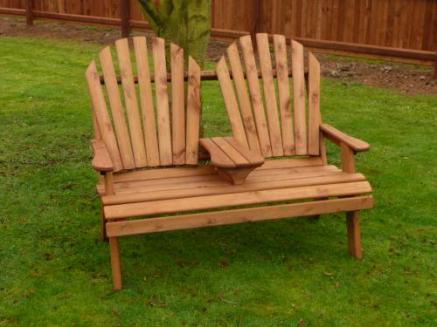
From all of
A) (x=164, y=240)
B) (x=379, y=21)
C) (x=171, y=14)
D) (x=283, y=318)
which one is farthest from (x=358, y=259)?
(x=379, y=21)

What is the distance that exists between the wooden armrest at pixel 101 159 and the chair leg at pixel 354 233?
1.48 metres

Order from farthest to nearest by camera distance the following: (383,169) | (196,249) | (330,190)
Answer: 1. (383,169)
2. (196,249)
3. (330,190)

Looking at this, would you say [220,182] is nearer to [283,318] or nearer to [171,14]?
[283,318]

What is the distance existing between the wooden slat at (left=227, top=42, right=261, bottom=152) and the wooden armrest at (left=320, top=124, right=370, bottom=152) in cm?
46

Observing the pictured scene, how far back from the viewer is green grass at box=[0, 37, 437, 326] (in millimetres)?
3510

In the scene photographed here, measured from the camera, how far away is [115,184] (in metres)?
4.00

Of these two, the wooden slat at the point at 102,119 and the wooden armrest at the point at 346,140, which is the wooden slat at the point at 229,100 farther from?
the wooden slat at the point at 102,119

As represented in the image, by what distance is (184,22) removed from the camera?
5168 mm

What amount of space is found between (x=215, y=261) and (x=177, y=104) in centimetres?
104

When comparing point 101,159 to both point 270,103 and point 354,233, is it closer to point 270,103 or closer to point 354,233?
point 270,103

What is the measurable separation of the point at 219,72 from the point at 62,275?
1616 millimetres

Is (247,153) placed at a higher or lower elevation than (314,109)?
lower

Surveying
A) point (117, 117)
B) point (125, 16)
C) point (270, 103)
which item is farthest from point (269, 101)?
point (125, 16)

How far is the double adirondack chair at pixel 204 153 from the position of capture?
367cm
